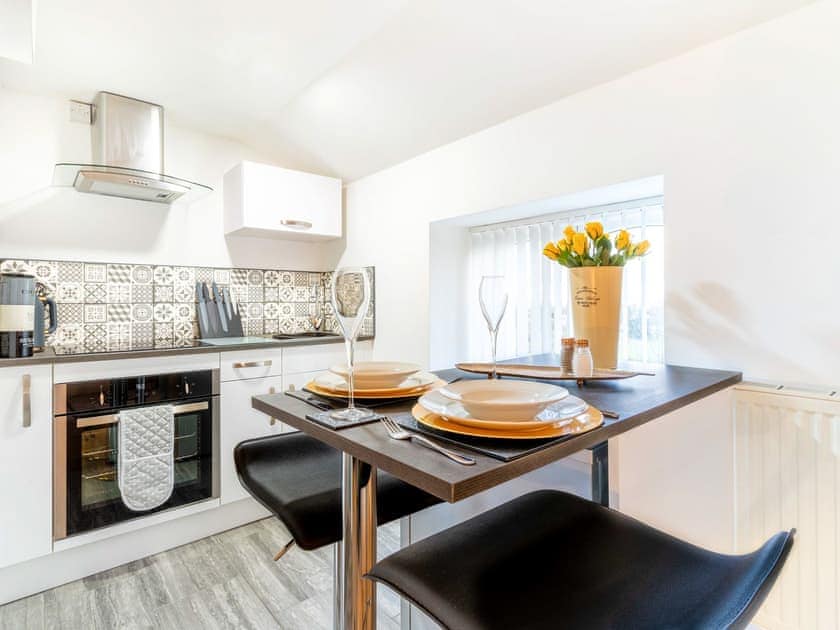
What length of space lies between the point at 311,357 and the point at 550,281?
1.41m

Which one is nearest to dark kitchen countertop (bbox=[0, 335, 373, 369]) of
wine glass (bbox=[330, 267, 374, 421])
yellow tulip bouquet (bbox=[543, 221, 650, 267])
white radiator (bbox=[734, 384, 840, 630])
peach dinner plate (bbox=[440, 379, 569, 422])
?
wine glass (bbox=[330, 267, 374, 421])

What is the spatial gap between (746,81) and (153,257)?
9.41 ft

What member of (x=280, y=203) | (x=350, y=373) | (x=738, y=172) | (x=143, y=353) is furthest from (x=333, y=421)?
(x=280, y=203)

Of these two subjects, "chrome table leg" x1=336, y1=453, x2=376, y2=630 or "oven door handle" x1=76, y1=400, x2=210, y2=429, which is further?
"oven door handle" x1=76, y1=400, x2=210, y2=429

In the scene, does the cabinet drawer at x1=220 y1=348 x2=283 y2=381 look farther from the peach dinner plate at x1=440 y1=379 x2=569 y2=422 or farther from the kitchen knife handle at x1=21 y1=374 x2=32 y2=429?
the peach dinner plate at x1=440 y1=379 x2=569 y2=422

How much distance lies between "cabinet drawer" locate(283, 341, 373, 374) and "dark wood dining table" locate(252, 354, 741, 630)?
159 centimetres

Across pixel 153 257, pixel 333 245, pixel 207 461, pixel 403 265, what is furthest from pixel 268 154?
pixel 207 461

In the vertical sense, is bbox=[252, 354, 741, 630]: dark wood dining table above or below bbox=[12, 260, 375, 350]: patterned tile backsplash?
below

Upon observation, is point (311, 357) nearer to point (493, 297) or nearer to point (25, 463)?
point (25, 463)

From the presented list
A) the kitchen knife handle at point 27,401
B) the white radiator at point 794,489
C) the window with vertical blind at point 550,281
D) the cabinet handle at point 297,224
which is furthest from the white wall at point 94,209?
the white radiator at point 794,489

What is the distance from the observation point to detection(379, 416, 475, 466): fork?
0.57 m

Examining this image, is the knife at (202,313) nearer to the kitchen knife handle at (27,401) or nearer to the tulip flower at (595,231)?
the kitchen knife handle at (27,401)

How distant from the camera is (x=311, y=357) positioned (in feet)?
8.59

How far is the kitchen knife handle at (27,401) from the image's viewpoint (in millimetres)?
1776
